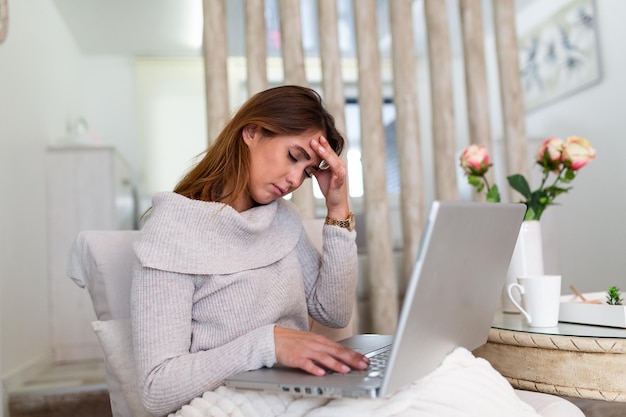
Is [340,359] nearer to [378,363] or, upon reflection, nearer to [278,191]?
[378,363]

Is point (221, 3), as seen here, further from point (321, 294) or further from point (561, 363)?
point (561, 363)

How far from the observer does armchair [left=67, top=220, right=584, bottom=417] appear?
1.12 m

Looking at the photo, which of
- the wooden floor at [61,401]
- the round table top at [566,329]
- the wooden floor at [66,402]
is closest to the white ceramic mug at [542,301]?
the round table top at [566,329]

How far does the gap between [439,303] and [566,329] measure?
20.7 inches

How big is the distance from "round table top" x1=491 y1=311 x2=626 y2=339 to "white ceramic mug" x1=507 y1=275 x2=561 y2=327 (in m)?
0.02

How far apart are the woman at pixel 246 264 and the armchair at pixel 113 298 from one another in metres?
0.16

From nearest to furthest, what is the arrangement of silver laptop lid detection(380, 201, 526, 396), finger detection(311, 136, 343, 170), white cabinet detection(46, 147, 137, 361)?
silver laptop lid detection(380, 201, 526, 396) < finger detection(311, 136, 343, 170) < white cabinet detection(46, 147, 137, 361)

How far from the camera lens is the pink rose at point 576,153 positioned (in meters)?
1.52

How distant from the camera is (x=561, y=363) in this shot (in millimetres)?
1072

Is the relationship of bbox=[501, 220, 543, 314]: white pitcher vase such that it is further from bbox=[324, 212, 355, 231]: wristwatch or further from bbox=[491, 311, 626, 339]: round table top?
bbox=[324, 212, 355, 231]: wristwatch

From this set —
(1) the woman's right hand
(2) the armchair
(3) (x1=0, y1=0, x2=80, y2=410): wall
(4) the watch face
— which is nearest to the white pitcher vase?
(1) the woman's right hand

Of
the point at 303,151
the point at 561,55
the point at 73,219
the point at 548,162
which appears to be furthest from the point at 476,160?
the point at 561,55

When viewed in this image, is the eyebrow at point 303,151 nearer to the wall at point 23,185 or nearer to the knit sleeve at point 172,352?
the knit sleeve at point 172,352

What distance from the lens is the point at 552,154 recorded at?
154 cm
